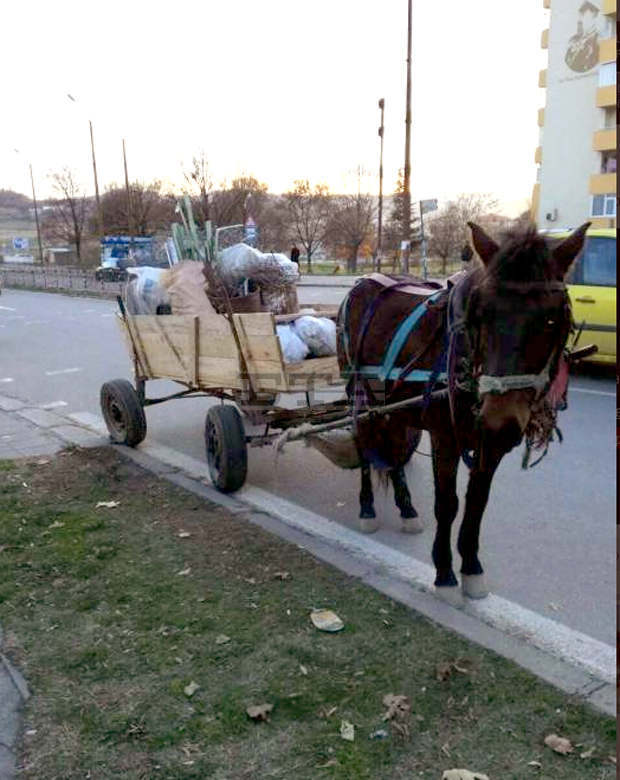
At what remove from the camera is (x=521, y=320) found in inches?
106

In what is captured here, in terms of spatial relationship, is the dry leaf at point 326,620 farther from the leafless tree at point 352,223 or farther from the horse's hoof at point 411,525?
the leafless tree at point 352,223

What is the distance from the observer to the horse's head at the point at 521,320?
8.83 feet

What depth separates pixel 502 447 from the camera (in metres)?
3.12

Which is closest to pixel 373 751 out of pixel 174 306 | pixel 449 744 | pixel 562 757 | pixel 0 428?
pixel 449 744

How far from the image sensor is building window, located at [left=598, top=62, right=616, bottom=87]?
37725mm

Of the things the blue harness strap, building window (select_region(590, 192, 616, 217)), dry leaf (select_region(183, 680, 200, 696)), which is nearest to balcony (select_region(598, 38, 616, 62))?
building window (select_region(590, 192, 616, 217))

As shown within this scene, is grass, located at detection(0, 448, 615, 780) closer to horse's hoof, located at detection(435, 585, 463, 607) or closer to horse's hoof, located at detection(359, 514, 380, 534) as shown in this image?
horse's hoof, located at detection(435, 585, 463, 607)

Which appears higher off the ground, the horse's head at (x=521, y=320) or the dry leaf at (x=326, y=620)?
the horse's head at (x=521, y=320)

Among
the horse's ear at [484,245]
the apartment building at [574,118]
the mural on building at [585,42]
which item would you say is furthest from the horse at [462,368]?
the mural on building at [585,42]

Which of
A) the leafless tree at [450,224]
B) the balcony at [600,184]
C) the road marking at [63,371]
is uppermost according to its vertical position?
the balcony at [600,184]

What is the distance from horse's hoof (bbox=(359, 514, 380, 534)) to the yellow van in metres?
5.56

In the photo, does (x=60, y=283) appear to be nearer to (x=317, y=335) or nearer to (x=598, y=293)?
(x=598, y=293)

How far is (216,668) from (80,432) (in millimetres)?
4896

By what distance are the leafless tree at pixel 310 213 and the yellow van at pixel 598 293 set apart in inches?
2150
